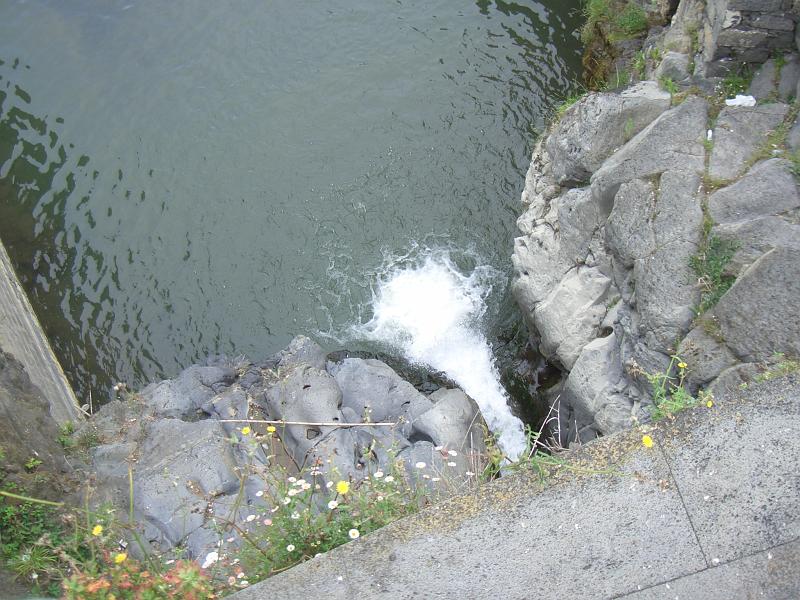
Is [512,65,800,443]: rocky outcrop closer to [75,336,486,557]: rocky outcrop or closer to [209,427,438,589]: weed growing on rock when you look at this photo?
[75,336,486,557]: rocky outcrop

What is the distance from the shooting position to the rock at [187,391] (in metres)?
→ 8.21

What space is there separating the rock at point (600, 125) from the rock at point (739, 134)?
2.82 ft

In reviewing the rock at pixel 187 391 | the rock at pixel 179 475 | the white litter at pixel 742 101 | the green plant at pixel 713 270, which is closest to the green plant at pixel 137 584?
the rock at pixel 179 475

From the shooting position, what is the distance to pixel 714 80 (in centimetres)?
738

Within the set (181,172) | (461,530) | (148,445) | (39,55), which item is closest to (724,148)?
(461,530)

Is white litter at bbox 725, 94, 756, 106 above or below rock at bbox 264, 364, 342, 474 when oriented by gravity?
above

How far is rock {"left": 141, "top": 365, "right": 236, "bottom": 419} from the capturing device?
821 cm

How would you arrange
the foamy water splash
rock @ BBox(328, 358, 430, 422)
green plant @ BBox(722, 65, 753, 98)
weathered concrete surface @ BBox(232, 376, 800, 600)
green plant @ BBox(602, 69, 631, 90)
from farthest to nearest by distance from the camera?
green plant @ BBox(602, 69, 631, 90) < the foamy water splash < rock @ BBox(328, 358, 430, 422) < green plant @ BBox(722, 65, 753, 98) < weathered concrete surface @ BBox(232, 376, 800, 600)

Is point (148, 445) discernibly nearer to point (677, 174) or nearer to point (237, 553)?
point (237, 553)

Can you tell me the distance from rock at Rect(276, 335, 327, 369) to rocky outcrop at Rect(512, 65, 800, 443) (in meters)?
2.67

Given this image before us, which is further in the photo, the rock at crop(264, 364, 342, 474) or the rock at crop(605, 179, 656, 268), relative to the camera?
the rock at crop(264, 364, 342, 474)

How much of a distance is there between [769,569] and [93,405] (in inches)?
330

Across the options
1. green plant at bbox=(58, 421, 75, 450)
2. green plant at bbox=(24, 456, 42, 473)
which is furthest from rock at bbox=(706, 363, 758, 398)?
green plant at bbox=(58, 421, 75, 450)

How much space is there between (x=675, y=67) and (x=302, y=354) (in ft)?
18.7
